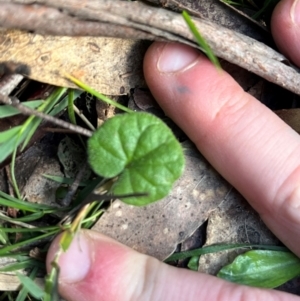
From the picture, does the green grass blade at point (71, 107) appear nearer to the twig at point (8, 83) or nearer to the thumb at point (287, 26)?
the twig at point (8, 83)

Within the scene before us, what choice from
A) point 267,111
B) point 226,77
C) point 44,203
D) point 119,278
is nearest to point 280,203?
point 267,111

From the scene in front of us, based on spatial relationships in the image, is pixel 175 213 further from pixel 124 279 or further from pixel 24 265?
pixel 24 265

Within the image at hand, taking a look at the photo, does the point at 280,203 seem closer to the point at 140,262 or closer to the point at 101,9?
the point at 140,262

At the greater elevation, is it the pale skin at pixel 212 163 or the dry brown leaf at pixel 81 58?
the dry brown leaf at pixel 81 58

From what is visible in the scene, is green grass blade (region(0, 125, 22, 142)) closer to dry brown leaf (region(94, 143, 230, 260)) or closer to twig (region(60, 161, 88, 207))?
twig (region(60, 161, 88, 207))

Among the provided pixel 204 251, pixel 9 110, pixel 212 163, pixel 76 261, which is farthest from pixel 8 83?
pixel 204 251

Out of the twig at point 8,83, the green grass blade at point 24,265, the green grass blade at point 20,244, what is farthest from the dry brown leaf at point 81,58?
the green grass blade at point 24,265

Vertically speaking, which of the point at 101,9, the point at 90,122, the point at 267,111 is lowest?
the point at 90,122
